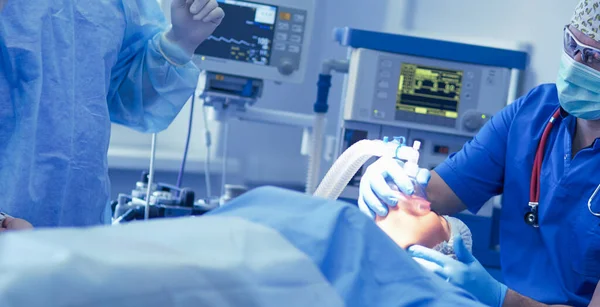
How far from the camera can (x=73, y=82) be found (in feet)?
5.03

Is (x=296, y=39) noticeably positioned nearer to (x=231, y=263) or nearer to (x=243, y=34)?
(x=243, y=34)

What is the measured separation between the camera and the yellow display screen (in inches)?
103

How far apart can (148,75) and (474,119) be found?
1.30 meters

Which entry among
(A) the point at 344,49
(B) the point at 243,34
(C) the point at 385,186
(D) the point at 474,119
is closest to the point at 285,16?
(B) the point at 243,34

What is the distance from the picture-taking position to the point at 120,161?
3332mm

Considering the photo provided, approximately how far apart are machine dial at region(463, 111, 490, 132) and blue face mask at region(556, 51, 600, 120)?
3.24 ft

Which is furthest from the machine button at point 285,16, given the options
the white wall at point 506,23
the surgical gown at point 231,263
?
the surgical gown at point 231,263

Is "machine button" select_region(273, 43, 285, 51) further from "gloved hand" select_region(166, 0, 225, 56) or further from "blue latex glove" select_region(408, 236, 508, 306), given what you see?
"blue latex glove" select_region(408, 236, 508, 306)

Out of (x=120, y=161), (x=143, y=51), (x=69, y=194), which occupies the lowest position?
(x=120, y=161)

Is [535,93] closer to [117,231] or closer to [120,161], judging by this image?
[117,231]

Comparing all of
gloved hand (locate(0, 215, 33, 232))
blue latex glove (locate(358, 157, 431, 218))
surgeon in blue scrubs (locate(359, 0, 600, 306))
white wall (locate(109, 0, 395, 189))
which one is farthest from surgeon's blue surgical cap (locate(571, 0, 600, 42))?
white wall (locate(109, 0, 395, 189))

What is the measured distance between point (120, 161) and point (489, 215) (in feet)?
5.27

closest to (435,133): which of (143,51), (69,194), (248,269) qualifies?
(143,51)

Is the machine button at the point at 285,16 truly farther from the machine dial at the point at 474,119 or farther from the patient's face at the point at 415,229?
the patient's face at the point at 415,229
